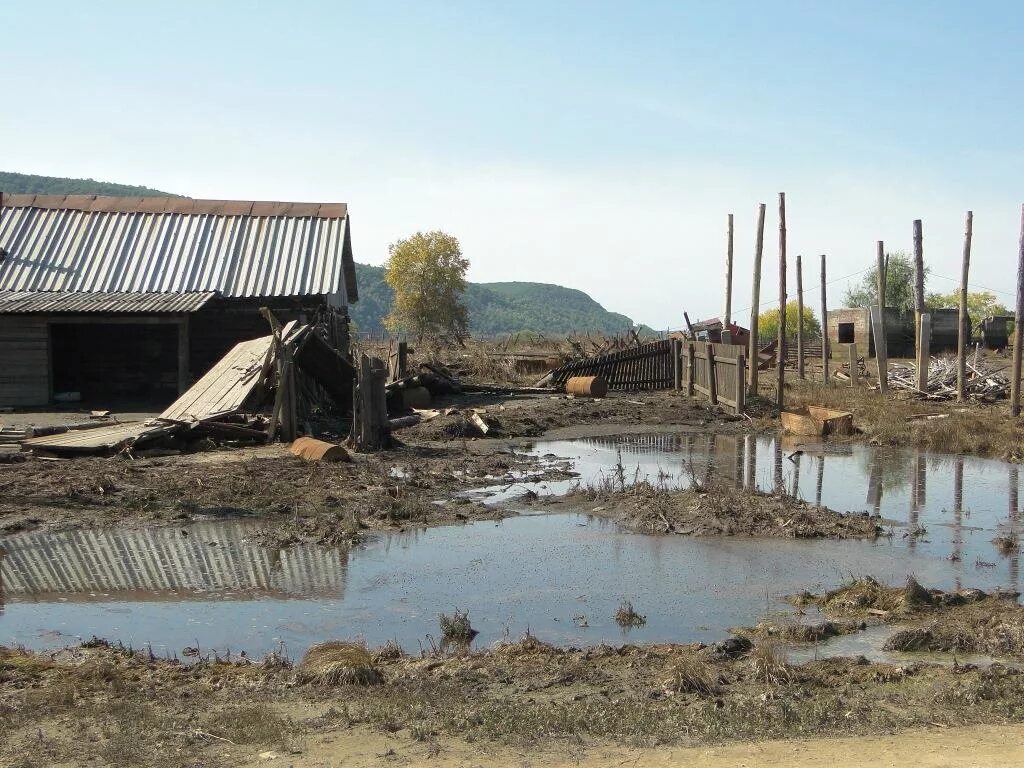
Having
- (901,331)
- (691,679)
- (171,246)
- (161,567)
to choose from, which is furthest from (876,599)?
(901,331)

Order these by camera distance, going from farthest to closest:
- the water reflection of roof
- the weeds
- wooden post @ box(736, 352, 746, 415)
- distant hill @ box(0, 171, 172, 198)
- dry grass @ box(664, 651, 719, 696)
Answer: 1. distant hill @ box(0, 171, 172, 198)
2. wooden post @ box(736, 352, 746, 415)
3. the water reflection of roof
4. the weeds
5. dry grass @ box(664, 651, 719, 696)

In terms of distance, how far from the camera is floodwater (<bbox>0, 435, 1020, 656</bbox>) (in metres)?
7.91

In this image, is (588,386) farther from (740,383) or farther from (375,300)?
(375,300)

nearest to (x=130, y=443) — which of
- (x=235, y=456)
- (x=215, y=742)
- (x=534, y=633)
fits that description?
(x=235, y=456)

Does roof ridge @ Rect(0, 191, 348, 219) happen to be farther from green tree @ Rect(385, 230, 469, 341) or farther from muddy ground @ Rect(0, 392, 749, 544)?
green tree @ Rect(385, 230, 469, 341)

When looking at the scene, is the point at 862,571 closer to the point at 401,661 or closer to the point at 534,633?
the point at 534,633

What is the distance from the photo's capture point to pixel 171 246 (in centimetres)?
2956

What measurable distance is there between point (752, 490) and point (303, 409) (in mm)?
9385

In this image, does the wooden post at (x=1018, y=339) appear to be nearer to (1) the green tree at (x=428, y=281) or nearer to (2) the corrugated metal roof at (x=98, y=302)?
(2) the corrugated metal roof at (x=98, y=302)

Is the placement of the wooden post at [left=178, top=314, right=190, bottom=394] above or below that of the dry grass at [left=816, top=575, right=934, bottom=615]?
above

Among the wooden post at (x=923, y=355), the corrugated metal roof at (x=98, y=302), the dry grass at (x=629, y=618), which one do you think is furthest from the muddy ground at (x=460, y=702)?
the wooden post at (x=923, y=355)

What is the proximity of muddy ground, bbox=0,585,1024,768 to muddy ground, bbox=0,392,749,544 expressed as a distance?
4.22 m

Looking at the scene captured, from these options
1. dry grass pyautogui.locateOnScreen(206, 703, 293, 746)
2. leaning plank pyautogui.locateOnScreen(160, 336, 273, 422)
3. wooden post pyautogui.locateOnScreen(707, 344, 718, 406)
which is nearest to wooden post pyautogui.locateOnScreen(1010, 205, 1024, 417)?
wooden post pyautogui.locateOnScreen(707, 344, 718, 406)

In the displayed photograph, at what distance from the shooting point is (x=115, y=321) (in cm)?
2588
